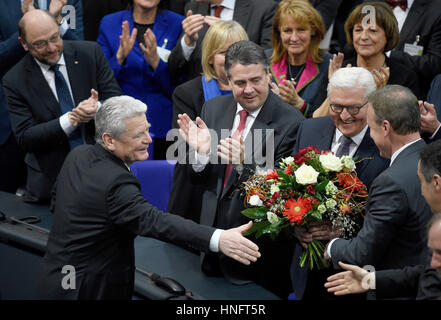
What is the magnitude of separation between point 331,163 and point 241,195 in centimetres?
63

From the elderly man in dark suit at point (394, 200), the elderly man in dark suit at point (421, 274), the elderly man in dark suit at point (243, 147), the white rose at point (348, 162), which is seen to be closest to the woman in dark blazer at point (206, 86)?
the elderly man in dark suit at point (243, 147)

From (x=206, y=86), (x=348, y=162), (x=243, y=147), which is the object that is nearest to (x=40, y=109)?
(x=206, y=86)

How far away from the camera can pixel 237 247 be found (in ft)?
10.4

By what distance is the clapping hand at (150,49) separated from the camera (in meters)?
5.37

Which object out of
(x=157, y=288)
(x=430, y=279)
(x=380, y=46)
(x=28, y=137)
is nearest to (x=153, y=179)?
(x=28, y=137)

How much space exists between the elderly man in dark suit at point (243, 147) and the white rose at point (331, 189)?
600mm

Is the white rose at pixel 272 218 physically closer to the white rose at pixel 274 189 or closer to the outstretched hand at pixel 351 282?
the white rose at pixel 274 189

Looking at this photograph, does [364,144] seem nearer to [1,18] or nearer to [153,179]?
[153,179]

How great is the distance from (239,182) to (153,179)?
1.23 m

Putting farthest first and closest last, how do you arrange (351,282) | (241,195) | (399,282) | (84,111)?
(84,111) → (241,195) → (351,282) → (399,282)

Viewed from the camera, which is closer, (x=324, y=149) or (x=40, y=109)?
(x=324, y=149)

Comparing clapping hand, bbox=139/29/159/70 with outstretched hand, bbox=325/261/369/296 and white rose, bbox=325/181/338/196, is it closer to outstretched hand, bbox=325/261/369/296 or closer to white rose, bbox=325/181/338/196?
white rose, bbox=325/181/338/196

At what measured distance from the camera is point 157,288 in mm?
3436

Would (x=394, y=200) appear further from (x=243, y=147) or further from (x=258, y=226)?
(x=243, y=147)
